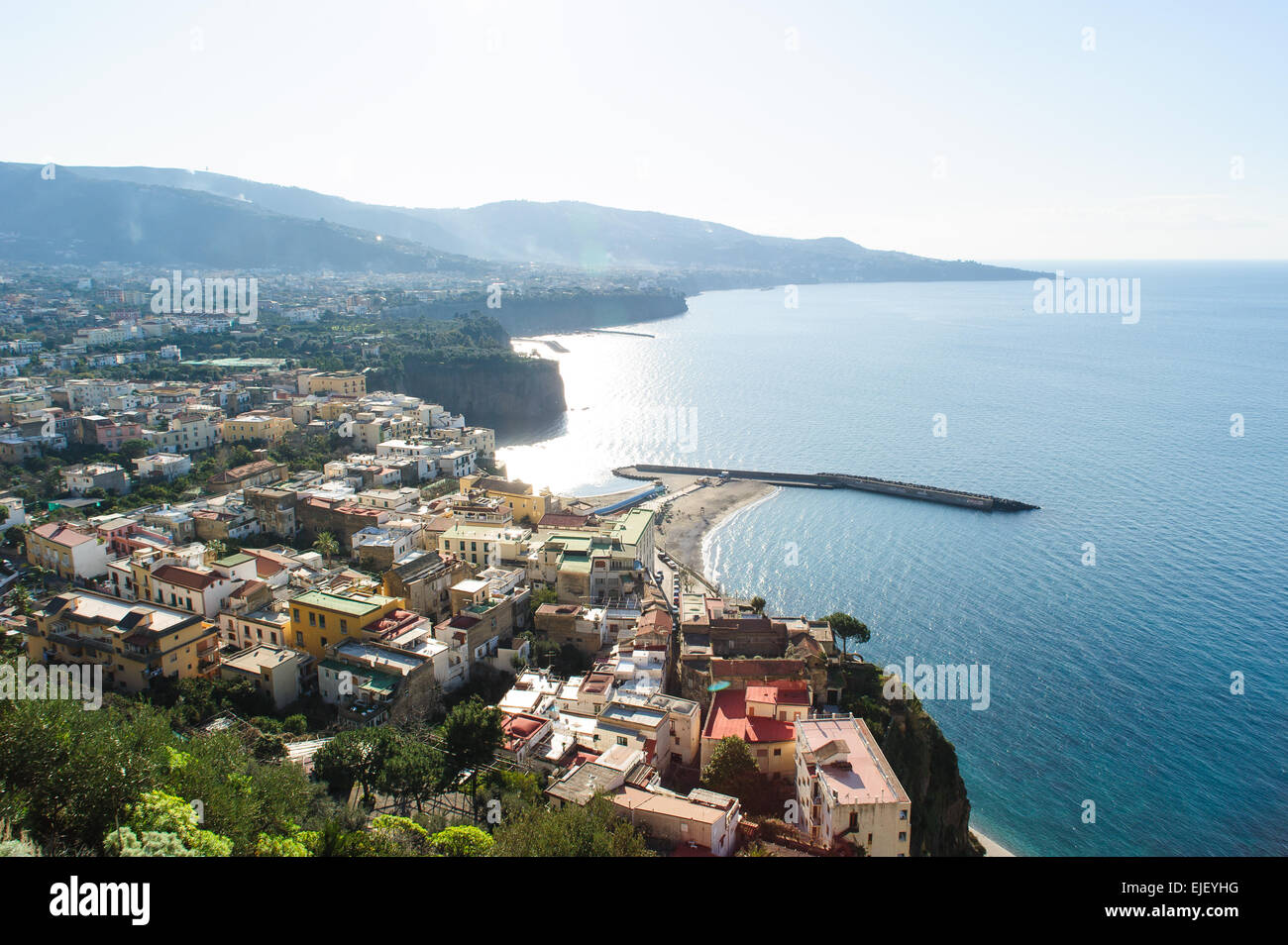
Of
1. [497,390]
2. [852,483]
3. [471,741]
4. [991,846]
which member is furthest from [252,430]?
[991,846]

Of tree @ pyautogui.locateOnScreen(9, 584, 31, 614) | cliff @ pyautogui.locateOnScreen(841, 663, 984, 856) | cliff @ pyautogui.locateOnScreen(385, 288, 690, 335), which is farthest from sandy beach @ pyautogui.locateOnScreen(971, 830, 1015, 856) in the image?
cliff @ pyautogui.locateOnScreen(385, 288, 690, 335)

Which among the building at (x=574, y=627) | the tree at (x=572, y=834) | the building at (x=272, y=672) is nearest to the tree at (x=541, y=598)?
the building at (x=574, y=627)

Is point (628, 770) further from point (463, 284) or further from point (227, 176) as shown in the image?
point (227, 176)

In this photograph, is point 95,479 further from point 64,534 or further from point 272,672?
point 272,672
